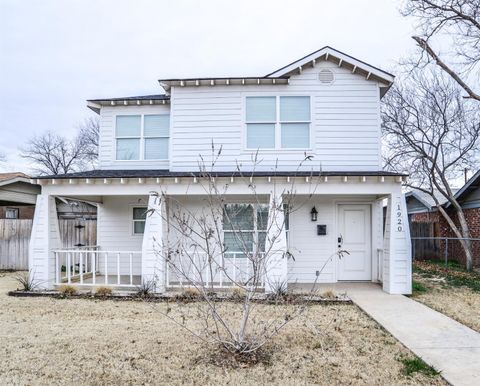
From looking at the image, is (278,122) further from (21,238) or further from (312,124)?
(21,238)

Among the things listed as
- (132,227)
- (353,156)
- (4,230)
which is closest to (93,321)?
(132,227)

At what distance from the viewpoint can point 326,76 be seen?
1091 cm

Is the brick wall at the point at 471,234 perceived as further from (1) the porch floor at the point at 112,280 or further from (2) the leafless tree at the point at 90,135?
(2) the leafless tree at the point at 90,135

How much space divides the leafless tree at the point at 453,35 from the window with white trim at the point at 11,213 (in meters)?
21.9

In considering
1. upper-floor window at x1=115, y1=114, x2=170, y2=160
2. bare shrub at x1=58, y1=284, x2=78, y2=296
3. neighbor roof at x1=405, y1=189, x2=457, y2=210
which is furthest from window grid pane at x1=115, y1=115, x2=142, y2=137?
neighbor roof at x1=405, y1=189, x2=457, y2=210

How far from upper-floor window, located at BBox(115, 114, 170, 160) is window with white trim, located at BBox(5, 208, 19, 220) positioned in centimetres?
1354

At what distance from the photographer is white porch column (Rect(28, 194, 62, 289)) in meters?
9.70

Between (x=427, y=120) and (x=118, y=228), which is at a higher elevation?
(x=427, y=120)

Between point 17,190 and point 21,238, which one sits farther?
point 17,190

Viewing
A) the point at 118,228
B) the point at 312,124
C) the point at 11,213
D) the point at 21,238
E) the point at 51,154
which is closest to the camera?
the point at 312,124

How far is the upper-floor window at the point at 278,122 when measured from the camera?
10.8 meters

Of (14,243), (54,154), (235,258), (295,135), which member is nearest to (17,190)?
(14,243)

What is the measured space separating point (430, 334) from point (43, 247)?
8748 millimetres

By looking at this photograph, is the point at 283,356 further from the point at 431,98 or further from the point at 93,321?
the point at 431,98
